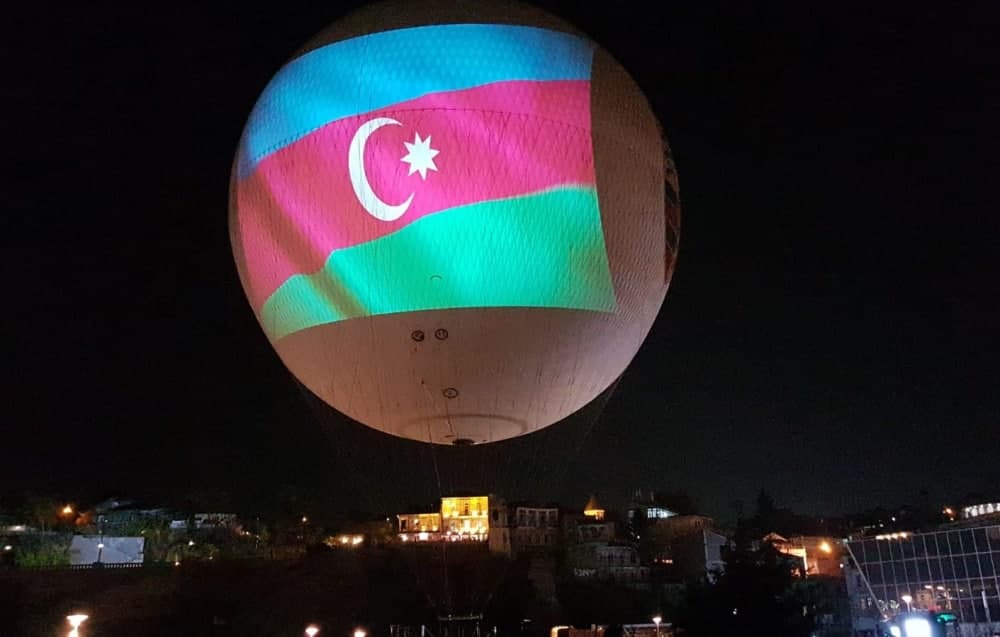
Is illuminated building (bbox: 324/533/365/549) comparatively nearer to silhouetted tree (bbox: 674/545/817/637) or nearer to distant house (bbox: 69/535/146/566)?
distant house (bbox: 69/535/146/566)

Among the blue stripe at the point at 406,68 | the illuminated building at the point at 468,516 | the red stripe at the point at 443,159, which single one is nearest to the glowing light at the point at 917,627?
the red stripe at the point at 443,159

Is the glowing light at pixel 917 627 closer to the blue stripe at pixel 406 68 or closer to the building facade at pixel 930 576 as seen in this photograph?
the blue stripe at pixel 406 68

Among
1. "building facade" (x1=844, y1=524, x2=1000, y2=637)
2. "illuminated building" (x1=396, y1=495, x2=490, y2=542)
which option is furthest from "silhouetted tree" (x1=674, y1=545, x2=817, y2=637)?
"illuminated building" (x1=396, y1=495, x2=490, y2=542)

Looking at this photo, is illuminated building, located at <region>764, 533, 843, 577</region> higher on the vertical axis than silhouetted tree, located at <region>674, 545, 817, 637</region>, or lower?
higher

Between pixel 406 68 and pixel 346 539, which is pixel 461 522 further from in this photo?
pixel 406 68

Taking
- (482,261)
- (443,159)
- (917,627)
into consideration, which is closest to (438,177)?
(443,159)
